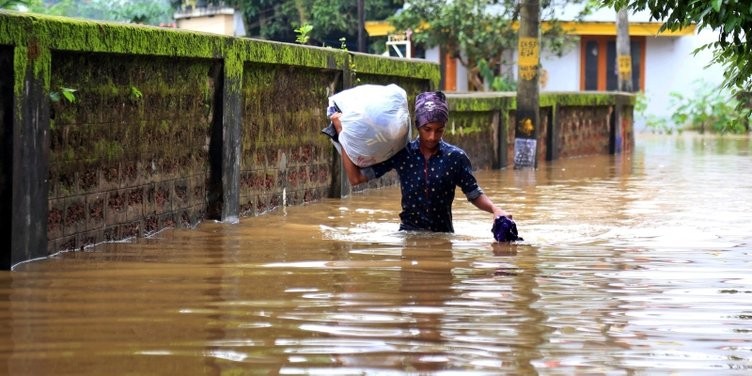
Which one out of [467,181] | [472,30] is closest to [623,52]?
[472,30]

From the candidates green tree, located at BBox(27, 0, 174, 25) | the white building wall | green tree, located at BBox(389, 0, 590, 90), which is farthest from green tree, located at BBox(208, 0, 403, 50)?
the white building wall

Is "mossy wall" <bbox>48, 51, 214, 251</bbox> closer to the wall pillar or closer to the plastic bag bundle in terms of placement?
the wall pillar

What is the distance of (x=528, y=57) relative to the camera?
21781 millimetres

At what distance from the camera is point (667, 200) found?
14.5 m

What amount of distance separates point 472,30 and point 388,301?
28.9 meters

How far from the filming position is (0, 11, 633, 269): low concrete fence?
8102mm

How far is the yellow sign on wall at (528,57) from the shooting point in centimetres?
2161

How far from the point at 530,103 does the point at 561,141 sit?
13.1 feet

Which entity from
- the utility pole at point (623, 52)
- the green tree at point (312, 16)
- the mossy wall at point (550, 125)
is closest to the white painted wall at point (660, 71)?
the green tree at point (312, 16)

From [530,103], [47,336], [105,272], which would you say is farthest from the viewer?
[530,103]

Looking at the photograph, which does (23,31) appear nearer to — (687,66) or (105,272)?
(105,272)

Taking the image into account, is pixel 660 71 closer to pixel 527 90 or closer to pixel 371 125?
pixel 527 90

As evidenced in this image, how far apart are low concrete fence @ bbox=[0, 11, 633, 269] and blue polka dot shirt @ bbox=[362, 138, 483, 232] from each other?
1709mm

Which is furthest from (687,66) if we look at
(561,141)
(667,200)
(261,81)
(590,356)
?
(590,356)
